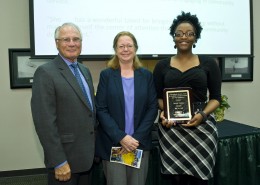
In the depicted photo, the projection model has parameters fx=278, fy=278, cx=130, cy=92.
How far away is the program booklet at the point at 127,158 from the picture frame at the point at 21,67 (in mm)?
1638

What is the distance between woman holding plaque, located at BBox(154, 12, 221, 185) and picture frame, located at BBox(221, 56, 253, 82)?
1.83m

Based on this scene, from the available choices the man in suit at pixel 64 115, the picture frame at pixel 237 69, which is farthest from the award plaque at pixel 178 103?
the picture frame at pixel 237 69

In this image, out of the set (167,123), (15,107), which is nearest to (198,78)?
(167,123)

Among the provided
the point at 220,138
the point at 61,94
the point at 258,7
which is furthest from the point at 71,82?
the point at 258,7

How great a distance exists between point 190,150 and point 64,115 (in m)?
0.89

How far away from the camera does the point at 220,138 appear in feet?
8.21

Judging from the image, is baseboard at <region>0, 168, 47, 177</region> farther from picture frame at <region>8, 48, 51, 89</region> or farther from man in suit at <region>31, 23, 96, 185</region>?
man in suit at <region>31, 23, 96, 185</region>

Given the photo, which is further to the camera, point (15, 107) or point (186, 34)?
point (15, 107)

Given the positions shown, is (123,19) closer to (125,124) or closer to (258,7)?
(125,124)

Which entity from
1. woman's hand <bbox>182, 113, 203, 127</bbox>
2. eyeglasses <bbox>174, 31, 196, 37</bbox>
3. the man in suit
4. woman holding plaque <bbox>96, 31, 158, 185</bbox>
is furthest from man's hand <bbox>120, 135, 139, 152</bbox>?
eyeglasses <bbox>174, 31, 196, 37</bbox>

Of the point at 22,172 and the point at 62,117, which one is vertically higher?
the point at 62,117

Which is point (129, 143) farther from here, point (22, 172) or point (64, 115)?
point (22, 172)

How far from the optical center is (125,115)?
1.89 metres

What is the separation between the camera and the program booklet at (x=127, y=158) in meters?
1.88
